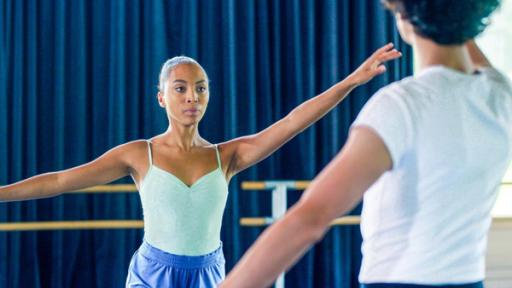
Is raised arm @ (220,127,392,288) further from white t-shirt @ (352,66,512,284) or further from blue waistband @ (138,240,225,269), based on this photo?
blue waistband @ (138,240,225,269)

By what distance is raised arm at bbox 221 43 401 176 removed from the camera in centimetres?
204

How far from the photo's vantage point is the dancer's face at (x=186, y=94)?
248 cm

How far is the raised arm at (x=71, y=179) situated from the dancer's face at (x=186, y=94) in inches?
7.4

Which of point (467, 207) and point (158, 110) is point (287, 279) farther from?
point (467, 207)

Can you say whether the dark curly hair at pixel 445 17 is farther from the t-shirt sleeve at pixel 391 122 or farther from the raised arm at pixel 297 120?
the raised arm at pixel 297 120

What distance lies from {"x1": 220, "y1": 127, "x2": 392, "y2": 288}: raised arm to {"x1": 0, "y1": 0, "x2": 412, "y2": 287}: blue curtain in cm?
309

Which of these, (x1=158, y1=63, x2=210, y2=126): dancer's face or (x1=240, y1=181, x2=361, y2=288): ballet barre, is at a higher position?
(x1=158, y1=63, x2=210, y2=126): dancer's face

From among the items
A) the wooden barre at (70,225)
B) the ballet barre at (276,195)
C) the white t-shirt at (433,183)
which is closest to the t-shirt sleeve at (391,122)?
the white t-shirt at (433,183)

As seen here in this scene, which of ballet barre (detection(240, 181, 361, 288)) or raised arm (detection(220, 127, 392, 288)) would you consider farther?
ballet barre (detection(240, 181, 361, 288))

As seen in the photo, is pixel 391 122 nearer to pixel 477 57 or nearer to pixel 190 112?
pixel 477 57

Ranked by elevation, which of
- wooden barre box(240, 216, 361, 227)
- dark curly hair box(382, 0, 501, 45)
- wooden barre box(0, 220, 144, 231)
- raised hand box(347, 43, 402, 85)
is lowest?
wooden barre box(240, 216, 361, 227)

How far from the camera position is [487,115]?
3.21 feet

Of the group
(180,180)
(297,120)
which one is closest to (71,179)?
(180,180)

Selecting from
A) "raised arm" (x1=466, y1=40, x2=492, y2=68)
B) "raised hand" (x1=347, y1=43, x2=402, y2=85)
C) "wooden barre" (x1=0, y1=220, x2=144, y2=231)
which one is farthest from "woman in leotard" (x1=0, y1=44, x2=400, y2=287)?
"wooden barre" (x1=0, y1=220, x2=144, y2=231)
